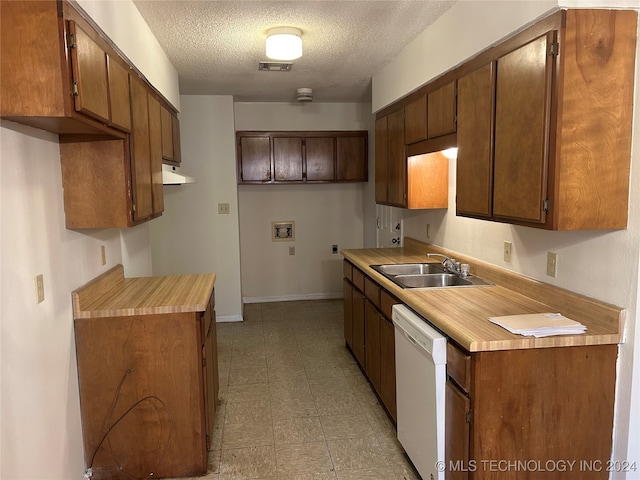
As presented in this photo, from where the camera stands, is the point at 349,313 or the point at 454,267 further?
the point at 349,313

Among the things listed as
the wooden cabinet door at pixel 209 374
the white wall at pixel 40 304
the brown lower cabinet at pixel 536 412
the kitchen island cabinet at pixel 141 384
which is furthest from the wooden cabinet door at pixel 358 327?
the white wall at pixel 40 304

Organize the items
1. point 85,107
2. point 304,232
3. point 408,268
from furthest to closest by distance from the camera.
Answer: point 304,232 → point 408,268 → point 85,107

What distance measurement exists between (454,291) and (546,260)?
0.49m

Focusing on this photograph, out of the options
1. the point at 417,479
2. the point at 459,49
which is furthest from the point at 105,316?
the point at 459,49

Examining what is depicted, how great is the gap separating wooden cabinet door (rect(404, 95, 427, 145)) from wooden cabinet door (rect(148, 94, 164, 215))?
1714 millimetres

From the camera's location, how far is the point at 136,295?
8.27 feet

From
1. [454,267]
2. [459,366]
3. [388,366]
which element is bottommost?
[388,366]

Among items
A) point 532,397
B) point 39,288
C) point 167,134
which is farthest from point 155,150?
point 532,397

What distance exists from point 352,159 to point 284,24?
2878 mm

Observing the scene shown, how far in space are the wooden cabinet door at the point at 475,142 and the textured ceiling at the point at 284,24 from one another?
1.90ft

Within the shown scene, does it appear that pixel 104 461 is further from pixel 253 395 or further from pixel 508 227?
pixel 508 227

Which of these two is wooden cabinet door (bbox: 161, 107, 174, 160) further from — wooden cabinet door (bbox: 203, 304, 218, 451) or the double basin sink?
the double basin sink

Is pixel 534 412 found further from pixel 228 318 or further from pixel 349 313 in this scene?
pixel 228 318

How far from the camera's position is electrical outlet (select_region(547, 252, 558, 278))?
6.98 feet
